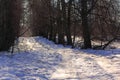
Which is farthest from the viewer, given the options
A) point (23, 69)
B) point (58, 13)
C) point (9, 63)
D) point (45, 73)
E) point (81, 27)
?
point (58, 13)

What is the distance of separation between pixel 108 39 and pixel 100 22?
2.00 metres

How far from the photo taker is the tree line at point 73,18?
21984 mm

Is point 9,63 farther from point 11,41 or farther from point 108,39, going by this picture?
point 108,39

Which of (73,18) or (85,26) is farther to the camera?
(73,18)

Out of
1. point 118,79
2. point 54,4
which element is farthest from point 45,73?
point 54,4

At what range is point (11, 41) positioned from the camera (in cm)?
2227

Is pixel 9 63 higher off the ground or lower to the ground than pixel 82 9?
lower

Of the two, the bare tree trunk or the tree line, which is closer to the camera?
the tree line

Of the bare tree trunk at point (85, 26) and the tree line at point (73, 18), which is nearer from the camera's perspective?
the tree line at point (73, 18)

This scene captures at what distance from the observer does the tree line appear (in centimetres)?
2198

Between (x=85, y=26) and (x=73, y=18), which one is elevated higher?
(x=73, y=18)

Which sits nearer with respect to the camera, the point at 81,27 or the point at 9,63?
the point at 9,63

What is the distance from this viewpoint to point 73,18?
33.8m

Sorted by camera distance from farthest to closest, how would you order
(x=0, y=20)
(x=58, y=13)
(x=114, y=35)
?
(x=58, y=13)
(x=114, y=35)
(x=0, y=20)
